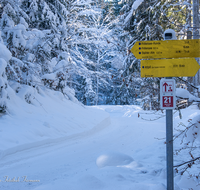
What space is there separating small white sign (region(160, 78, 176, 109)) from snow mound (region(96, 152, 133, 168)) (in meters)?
2.39

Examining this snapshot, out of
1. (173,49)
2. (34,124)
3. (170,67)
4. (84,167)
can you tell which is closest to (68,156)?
(84,167)

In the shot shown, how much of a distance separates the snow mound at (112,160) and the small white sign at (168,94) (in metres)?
2.39

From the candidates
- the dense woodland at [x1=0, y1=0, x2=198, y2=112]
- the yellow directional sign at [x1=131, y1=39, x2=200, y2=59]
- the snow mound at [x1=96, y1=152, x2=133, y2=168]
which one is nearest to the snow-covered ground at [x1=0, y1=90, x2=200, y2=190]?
the snow mound at [x1=96, y1=152, x2=133, y2=168]

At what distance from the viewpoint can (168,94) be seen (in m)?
2.83

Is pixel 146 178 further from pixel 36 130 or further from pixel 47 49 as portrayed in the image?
pixel 47 49

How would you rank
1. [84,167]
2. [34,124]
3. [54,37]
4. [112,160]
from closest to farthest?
[84,167] → [112,160] → [34,124] → [54,37]

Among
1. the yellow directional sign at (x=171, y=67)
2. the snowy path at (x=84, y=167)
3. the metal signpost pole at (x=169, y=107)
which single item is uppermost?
the yellow directional sign at (x=171, y=67)

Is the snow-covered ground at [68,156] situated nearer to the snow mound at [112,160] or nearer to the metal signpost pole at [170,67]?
the snow mound at [112,160]

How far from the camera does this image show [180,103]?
10.5 feet

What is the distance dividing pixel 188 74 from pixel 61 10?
42.0ft

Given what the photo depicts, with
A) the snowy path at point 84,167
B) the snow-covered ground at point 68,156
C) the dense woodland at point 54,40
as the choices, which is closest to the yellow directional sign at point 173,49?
the snow-covered ground at point 68,156

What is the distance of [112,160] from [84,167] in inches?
26.8

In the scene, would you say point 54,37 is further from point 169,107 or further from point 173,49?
point 169,107

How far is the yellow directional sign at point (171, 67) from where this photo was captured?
2764 millimetres
